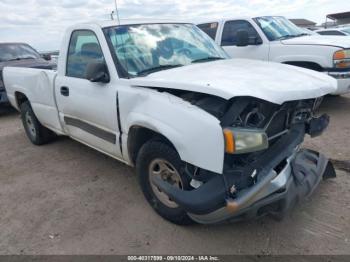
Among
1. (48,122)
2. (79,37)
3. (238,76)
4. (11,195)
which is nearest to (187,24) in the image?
(79,37)

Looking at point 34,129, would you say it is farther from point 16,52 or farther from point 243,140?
point 16,52

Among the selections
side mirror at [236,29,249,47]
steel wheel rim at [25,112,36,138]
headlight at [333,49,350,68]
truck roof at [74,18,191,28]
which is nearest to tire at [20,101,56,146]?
steel wheel rim at [25,112,36,138]

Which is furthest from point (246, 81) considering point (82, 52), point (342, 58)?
point (342, 58)

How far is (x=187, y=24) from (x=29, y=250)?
3135 millimetres

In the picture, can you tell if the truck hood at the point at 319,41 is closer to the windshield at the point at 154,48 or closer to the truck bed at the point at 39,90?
the windshield at the point at 154,48

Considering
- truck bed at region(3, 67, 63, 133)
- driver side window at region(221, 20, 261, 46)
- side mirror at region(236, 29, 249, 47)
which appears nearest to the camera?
truck bed at region(3, 67, 63, 133)

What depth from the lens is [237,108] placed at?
2.57 meters

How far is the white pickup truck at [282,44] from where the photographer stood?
19.7ft

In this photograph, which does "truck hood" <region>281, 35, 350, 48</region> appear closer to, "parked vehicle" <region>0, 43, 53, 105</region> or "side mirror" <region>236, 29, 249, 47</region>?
"side mirror" <region>236, 29, 249, 47</region>

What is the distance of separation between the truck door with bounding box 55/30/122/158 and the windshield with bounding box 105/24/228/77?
0.79ft

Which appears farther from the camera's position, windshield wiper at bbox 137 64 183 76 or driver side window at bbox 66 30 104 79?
driver side window at bbox 66 30 104 79

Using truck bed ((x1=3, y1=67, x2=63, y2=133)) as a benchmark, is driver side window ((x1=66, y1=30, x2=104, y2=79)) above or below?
above

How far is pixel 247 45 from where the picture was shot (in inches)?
278

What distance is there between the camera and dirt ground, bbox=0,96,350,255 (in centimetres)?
291
